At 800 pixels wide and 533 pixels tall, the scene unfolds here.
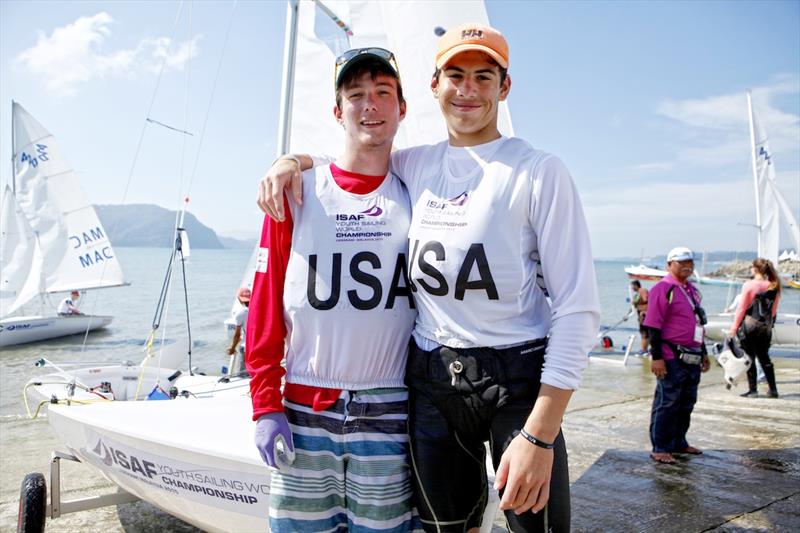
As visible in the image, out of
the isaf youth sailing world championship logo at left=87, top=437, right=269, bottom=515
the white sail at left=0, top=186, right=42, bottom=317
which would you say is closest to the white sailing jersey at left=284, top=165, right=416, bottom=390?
the isaf youth sailing world championship logo at left=87, top=437, right=269, bottom=515

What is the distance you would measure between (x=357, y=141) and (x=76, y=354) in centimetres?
1918

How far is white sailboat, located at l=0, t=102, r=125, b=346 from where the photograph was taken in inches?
760

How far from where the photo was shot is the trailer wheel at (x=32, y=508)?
2.93 meters

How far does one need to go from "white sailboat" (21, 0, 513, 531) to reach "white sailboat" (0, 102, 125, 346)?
54.0 feet

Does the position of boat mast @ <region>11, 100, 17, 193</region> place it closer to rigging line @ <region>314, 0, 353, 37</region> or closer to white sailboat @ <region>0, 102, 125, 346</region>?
white sailboat @ <region>0, 102, 125, 346</region>

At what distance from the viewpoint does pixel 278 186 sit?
1874 mm

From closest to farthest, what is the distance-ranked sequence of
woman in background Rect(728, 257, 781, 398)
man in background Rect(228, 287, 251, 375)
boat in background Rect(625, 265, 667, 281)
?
man in background Rect(228, 287, 251, 375)
woman in background Rect(728, 257, 781, 398)
boat in background Rect(625, 265, 667, 281)

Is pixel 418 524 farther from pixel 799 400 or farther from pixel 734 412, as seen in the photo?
pixel 799 400

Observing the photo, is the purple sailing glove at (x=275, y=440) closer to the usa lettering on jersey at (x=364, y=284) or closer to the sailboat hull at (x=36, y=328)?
the usa lettering on jersey at (x=364, y=284)

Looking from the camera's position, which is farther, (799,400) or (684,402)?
(799,400)

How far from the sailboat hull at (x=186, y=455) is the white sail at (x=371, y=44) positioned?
9.37ft

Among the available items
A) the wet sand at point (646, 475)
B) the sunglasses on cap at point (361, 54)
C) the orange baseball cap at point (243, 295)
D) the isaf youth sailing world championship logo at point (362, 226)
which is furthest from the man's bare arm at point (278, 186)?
the orange baseball cap at point (243, 295)

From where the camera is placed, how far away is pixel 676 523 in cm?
342

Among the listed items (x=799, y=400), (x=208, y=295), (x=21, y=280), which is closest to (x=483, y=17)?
(x=799, y=400)
